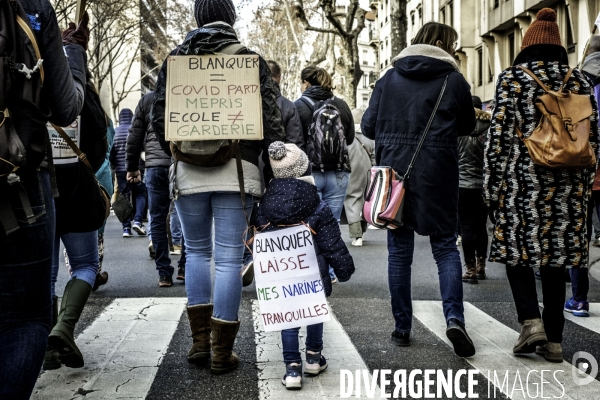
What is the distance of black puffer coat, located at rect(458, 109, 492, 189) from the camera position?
7.24 m

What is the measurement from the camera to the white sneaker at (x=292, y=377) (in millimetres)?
3805

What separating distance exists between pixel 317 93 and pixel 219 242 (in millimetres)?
3303

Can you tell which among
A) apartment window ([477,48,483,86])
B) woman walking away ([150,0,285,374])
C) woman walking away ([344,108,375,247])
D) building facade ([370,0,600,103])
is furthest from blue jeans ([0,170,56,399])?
apartment window ([477,48,483,86])

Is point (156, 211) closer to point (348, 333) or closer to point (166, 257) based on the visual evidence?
point (166, 257)

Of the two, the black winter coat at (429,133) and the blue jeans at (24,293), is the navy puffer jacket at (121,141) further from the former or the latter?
the blue jeans at (24,293)

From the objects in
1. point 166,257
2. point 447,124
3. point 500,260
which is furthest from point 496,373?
point 166,257

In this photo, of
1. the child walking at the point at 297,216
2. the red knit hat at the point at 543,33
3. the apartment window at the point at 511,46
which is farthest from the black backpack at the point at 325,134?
the apartment window at the point at 511,46

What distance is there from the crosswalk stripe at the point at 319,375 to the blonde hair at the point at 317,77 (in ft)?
8.97

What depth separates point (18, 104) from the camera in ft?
8.41

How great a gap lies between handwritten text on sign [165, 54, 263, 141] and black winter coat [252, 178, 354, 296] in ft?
1.10

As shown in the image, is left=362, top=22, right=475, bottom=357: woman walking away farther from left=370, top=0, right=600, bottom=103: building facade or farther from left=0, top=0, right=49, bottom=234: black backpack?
left=370, top=0, right=600, bottom=103: building facade

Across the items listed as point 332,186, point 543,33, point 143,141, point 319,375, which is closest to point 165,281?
point 143,141

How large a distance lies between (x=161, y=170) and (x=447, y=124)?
3.46m

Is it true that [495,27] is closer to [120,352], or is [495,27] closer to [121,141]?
[121,141]
